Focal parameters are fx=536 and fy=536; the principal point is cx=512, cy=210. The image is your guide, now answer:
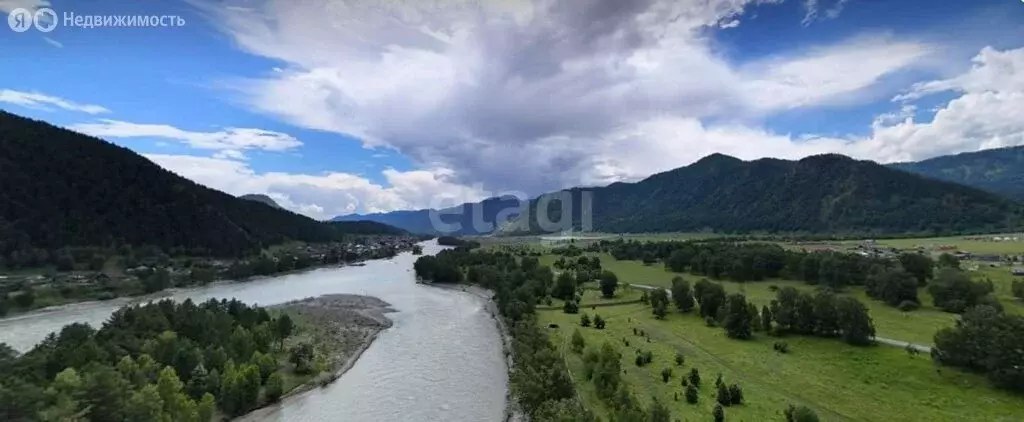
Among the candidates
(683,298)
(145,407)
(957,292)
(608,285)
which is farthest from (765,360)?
(145,407)

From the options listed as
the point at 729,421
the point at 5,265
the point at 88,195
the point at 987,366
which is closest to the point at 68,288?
the point at 5,265

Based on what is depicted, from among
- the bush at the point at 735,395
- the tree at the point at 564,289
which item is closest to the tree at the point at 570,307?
the tree at the point at 564,289

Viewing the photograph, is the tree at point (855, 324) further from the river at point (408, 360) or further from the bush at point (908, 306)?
the river at point (408, 360)

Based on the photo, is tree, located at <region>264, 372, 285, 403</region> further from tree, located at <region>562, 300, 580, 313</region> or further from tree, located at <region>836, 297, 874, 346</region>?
tree, located at <region>836, 297, 874, 346</region>

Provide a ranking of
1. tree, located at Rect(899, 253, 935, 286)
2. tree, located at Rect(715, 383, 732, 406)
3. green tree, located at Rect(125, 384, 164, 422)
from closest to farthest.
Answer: green tree, located at Rect(125, 384, 164, 422), tree, located at Rect(715, 383, 732, 406), tree, located at Rect(899, 253, 935, 286)

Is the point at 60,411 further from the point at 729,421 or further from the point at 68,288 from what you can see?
the point at 68,288

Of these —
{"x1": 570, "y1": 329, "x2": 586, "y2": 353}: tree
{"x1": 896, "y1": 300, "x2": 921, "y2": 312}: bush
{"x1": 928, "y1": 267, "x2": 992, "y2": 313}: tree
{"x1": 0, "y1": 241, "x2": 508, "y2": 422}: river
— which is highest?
{"x1": 928, "y1": 267, "x2": 992, "y2": 313}: tree

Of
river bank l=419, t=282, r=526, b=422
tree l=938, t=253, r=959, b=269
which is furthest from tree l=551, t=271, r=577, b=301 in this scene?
tree l=938, t=253, r=959, b=269
